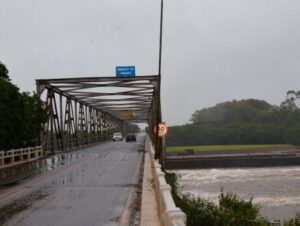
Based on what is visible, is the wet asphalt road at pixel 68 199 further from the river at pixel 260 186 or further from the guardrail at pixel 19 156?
the river at pixel 260 186

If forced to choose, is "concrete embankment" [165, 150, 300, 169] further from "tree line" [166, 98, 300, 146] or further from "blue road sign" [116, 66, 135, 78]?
"tree line" [166, 98, 300, 146]

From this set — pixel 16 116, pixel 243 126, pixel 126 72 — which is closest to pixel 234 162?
pixel 126 72

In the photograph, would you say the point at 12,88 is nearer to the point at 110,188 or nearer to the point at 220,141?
the point at 110,188

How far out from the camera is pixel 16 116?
3647 centimetres

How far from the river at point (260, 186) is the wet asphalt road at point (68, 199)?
1584 cm

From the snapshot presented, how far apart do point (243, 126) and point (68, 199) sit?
132101 millimetres

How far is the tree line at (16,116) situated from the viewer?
34156mm

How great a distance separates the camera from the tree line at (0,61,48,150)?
34156mm

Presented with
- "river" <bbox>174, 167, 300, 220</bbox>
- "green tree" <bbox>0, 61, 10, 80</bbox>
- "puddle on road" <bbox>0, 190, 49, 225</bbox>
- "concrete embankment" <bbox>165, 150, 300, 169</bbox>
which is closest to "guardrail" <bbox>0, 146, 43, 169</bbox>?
"green tree" <bbox>0, 61, 10, 80</bbox>

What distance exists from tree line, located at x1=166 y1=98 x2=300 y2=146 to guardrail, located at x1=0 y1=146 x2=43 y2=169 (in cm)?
9819

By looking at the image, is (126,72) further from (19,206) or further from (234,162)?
(19,206)

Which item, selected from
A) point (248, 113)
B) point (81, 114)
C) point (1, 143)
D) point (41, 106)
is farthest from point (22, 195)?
point (248, 113)

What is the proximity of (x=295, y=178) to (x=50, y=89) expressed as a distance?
2760 centimetres

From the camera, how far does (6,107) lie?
3488 centimetres
